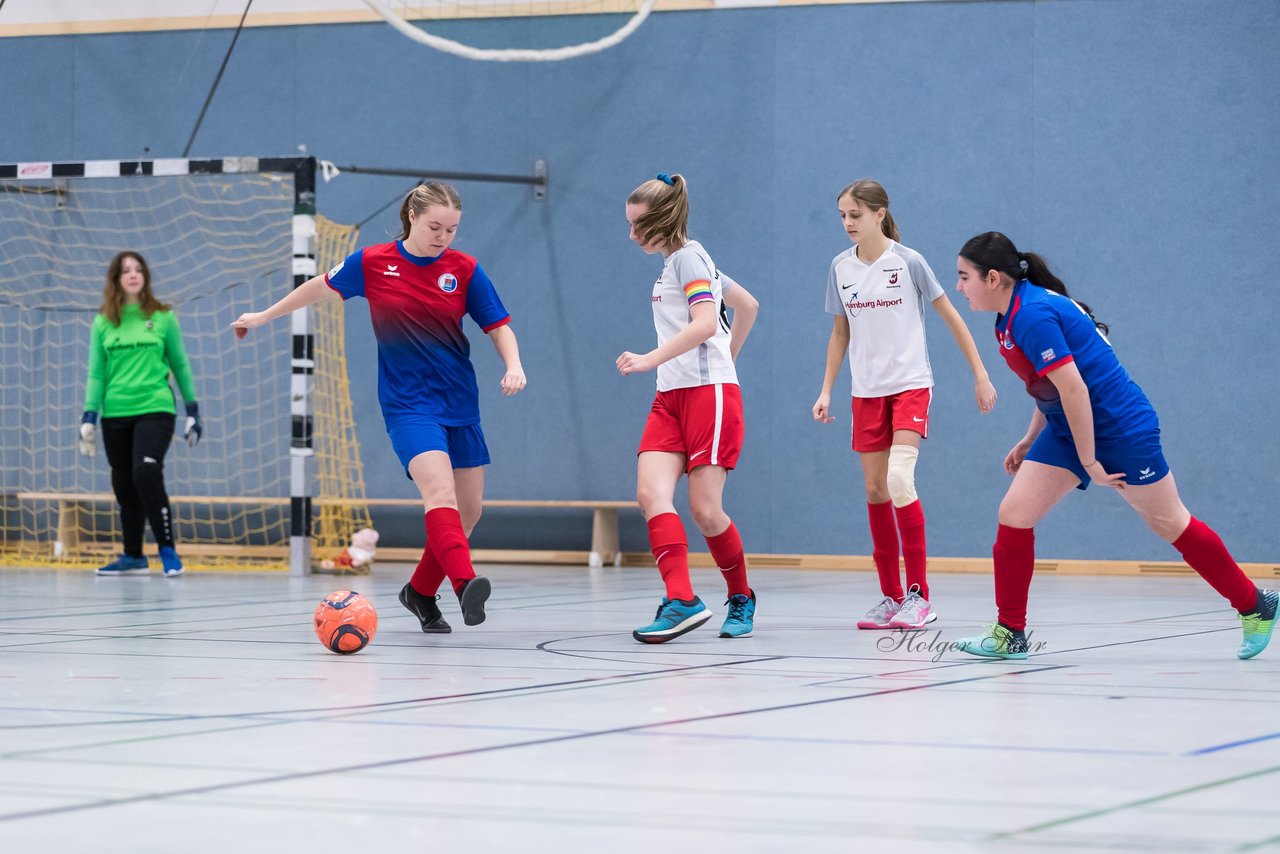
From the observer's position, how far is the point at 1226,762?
128 inches

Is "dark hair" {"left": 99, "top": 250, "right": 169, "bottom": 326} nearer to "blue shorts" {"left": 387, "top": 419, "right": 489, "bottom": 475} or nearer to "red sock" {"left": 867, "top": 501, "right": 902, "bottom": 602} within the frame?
"blue shorts" {"left": 387, "top": 419, "right": 489, "bottom": 475}

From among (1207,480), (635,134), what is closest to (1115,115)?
(1207,480)

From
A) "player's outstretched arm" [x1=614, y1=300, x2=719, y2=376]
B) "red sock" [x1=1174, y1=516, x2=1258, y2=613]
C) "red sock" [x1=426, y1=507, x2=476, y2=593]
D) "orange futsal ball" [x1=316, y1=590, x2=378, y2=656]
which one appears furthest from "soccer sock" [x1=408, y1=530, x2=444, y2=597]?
"red sock" [x1=1174, y1=516, x2=1258, y2=613]

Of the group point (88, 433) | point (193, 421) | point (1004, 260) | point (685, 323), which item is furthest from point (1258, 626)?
point (88, 433)

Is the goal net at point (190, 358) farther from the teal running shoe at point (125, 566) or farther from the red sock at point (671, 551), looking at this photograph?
the red sock at point (671, 551)

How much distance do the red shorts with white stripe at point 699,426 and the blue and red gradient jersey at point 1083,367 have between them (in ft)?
3.76

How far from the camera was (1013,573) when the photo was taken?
17.8 feet

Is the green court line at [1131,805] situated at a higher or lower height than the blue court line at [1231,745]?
higher

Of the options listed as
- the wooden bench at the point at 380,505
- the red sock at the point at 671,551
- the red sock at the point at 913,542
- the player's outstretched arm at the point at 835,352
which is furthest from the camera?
the wooden bench at the point at 380,505

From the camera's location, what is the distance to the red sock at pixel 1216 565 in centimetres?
544

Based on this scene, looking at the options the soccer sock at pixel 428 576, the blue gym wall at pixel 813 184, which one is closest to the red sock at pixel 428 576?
the soccer sock at pixel 428 576

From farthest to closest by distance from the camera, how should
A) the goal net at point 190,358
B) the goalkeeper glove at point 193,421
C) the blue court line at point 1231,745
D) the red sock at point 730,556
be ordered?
the goal net at point 190,358 → the goalkeeper glove at point 193,421 → the red sock at point 730,556 → the blue court line at point 1231,745

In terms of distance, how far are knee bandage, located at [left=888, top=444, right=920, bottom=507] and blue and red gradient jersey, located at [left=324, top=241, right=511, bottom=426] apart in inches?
65.7

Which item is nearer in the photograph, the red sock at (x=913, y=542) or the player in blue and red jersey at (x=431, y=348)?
the player in blue and red jersey at (x=431, y=348)
